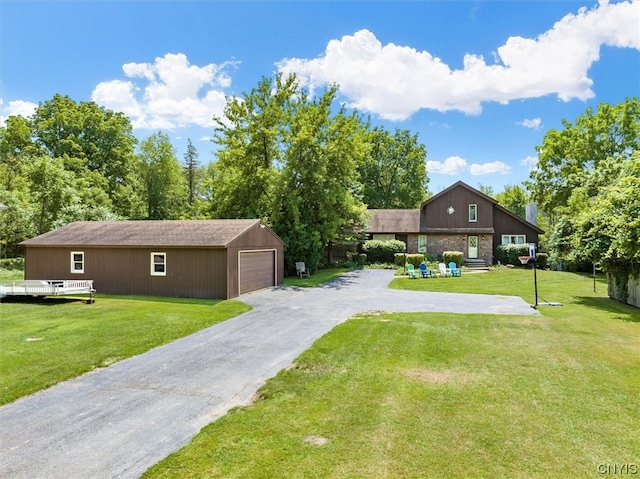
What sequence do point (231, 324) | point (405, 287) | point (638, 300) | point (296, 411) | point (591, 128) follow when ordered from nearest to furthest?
point (296, 411) < point (231, 324) < point (638, 300) < point (405, 287) < point (591, 128)

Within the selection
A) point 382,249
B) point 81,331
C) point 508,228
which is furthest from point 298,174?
point 81,331

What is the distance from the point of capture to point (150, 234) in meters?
19.7

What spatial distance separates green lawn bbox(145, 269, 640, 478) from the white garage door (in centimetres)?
924

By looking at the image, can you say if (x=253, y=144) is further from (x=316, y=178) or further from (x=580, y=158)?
(x=580, y=158)

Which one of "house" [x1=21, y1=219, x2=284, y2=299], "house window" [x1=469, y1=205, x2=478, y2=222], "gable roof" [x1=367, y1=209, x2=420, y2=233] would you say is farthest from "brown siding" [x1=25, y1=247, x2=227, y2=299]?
"house window" [x1=469, y1=205, x2=478, y2=222]

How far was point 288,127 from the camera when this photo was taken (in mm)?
29969

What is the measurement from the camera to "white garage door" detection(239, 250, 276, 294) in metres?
19.2

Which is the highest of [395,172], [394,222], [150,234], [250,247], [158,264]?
[395,172]

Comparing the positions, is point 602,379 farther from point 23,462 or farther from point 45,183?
point 45,183

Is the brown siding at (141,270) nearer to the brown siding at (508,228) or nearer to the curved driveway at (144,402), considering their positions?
the curved driveway at (144,402)

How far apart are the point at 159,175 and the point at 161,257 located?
112 feet

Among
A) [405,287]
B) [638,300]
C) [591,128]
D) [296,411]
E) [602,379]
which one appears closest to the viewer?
[296,411]

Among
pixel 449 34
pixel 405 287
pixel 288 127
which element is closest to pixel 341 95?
pixel 288 127

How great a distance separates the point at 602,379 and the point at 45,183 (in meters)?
35.0
